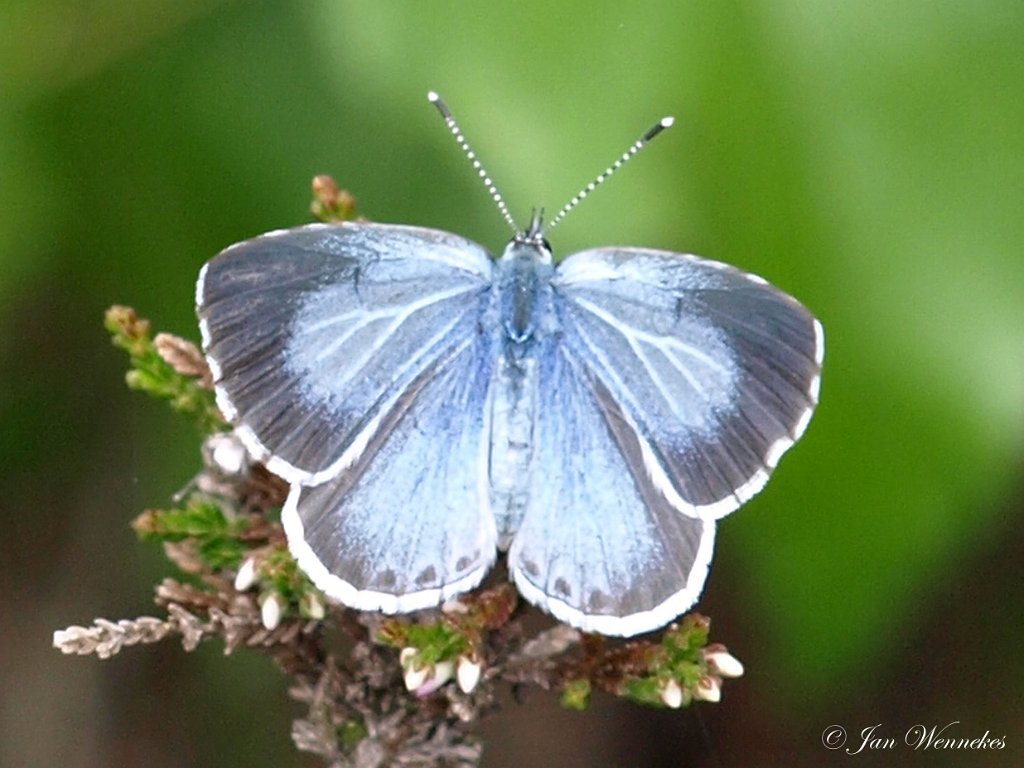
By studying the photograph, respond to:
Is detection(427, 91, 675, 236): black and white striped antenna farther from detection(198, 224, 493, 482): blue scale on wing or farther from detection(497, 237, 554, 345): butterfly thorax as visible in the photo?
detection(198, 224, 493, 482): blue scale on wing

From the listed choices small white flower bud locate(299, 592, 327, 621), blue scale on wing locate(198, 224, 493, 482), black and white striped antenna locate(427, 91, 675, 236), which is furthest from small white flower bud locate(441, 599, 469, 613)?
black and white striped antenna locate(427, 91, 675, 236)

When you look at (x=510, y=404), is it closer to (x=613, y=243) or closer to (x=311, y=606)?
(x=613, y=243)

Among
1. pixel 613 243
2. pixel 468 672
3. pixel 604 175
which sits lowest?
pixel 468 672

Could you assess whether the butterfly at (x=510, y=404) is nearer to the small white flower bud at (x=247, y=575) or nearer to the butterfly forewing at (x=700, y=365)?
the butterfly forewing at (x=700, y=365)

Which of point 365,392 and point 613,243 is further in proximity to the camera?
point 613,243

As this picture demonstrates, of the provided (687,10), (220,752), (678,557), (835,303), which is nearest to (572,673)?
(678,557)

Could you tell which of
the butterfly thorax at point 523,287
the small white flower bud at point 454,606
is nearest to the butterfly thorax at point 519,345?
the butterfly thorax at point 523,287

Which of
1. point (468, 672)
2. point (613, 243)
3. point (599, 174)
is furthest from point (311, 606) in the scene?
point (599, 174)
